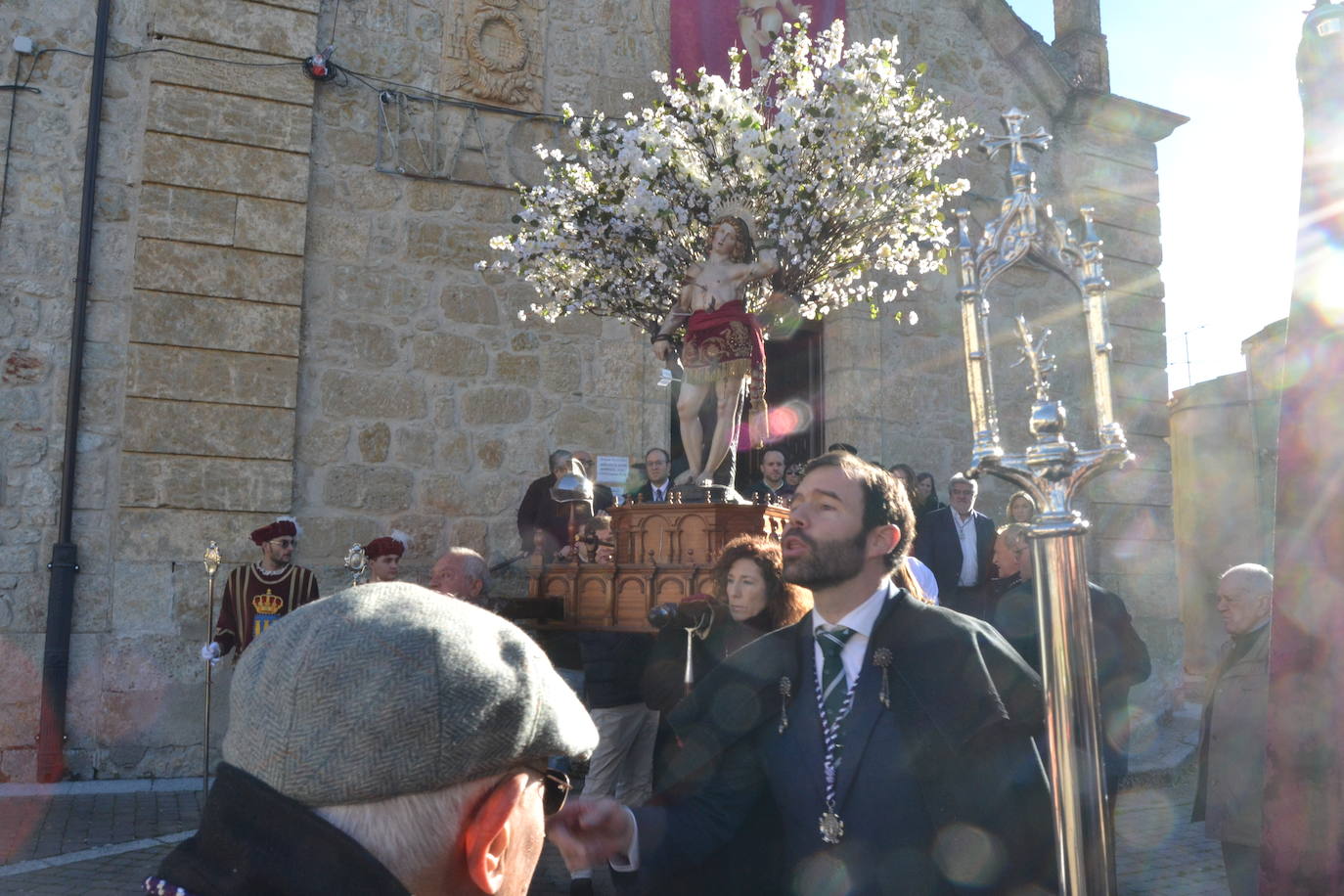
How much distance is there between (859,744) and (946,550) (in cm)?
527

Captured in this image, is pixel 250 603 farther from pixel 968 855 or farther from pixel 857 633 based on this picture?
pixel 968 855

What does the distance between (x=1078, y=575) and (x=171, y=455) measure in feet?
24.1

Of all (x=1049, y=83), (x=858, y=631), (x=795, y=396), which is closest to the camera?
(x=858, y=631)

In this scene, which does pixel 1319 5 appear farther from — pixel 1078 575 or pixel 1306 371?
pixel 1078 575

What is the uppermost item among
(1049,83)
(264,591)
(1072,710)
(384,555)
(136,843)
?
(1049,83)

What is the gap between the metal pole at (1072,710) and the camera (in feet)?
5.29

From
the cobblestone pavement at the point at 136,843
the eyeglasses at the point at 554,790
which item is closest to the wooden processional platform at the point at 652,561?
the cobblestone pavement at the point at 136,843

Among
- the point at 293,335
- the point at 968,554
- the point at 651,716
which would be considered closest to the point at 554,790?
the point at 651,716

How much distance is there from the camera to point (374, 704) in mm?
1113

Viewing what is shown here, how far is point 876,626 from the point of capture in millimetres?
2703

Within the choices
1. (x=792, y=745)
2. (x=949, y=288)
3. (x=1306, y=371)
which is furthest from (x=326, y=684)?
(x=949, y=288)

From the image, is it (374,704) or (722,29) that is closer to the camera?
(374,704)

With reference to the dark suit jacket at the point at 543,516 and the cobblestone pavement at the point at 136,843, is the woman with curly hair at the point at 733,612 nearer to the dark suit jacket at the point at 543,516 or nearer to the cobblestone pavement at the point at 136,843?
the cobblestone pavement at the point at 136,843

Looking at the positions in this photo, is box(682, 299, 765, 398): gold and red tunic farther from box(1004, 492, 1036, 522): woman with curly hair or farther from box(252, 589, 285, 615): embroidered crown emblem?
box(252, 589, 285, 615): embroidered crown emblem
